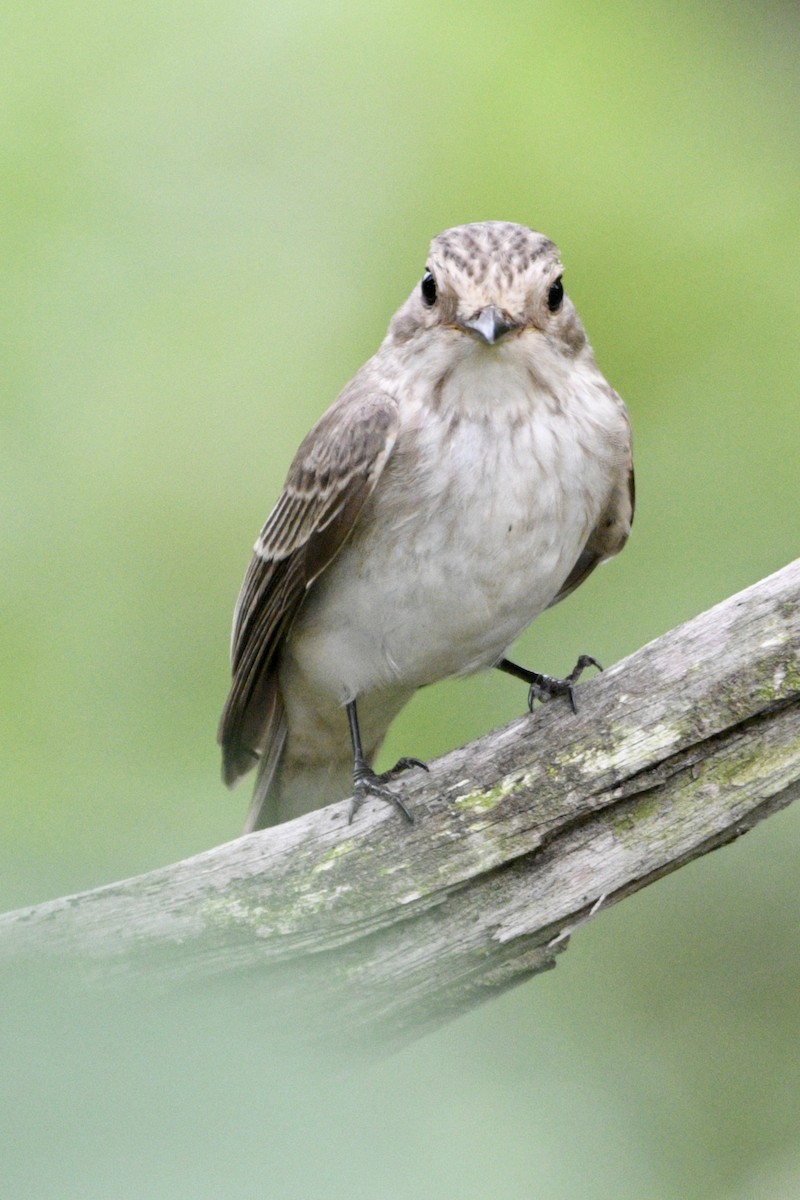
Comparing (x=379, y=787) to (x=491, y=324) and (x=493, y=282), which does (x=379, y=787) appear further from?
(x=493, y=282)

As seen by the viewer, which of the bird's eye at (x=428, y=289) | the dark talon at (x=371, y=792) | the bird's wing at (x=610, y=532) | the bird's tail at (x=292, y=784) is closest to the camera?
the dark talon at (x=371, y=792)

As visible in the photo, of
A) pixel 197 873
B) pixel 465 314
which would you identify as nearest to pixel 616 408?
pixel 465 314

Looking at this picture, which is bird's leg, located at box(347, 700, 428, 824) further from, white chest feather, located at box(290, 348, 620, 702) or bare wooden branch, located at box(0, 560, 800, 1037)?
white chest feather, located at box(290, 348, 620, 702)

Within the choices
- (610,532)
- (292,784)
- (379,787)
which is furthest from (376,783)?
(292,784)

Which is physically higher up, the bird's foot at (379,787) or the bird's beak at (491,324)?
the bird's beak at (491,324)

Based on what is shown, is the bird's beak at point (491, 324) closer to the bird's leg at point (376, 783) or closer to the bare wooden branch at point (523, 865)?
the bare wooden branch at point (523, 865)

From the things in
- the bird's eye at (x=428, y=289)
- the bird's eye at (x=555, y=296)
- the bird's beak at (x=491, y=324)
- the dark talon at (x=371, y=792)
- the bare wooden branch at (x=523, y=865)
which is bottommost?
the bare wooden branch at (x=523, y=865)

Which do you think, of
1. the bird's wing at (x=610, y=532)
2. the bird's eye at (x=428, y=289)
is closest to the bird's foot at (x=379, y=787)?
the bird's wing at (x=610, y=532)

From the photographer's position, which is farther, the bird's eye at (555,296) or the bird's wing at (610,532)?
the bird's wing at (610,532)
